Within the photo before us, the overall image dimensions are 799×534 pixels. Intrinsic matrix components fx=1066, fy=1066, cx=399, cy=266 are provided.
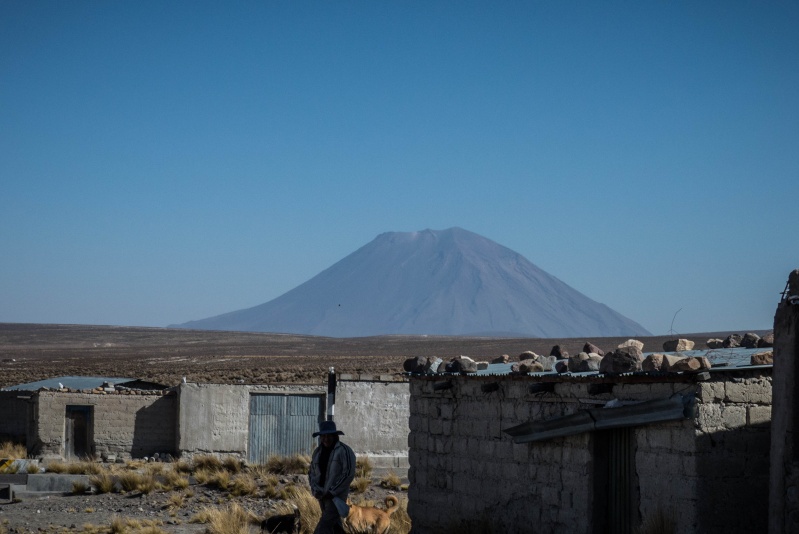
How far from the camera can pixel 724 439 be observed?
35.3 ft

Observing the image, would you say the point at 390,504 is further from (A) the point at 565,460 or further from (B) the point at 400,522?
(A) the point at 565,460

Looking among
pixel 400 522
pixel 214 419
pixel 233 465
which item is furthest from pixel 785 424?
pixel 214 419

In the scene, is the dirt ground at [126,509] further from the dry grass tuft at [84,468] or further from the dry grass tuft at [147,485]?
the dry grass tuft at [84,468]

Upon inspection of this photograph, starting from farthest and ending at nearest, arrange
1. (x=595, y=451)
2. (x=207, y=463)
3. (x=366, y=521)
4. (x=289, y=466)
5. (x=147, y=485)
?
(x=207, y=463), (x=289, y=466), (x=147, y=485), (x=366, y=521), (x=595, y=451)

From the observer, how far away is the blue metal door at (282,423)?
1043 inches

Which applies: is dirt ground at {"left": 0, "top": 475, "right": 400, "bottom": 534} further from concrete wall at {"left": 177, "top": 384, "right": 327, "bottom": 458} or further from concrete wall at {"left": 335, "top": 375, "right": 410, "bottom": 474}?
concrete wall at {"left": 177, "top": 384, "right": 327, "bottom": 458}

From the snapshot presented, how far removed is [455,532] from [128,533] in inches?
214

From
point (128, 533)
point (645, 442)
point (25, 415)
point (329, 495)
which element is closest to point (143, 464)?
point (25, 415)

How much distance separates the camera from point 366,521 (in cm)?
1358

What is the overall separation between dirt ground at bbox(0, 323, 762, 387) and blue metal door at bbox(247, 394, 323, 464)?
66.7 ft

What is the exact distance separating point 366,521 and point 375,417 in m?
12.3

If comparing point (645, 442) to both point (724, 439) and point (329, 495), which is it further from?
point (329, 495)

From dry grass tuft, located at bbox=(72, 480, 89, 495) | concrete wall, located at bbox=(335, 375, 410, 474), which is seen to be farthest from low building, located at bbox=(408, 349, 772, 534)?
concrete wall, located at bbox=(335, 375, 410, 474)

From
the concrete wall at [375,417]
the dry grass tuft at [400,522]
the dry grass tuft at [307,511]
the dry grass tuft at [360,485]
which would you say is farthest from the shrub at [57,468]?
the dry grass tuft at [400,522]
